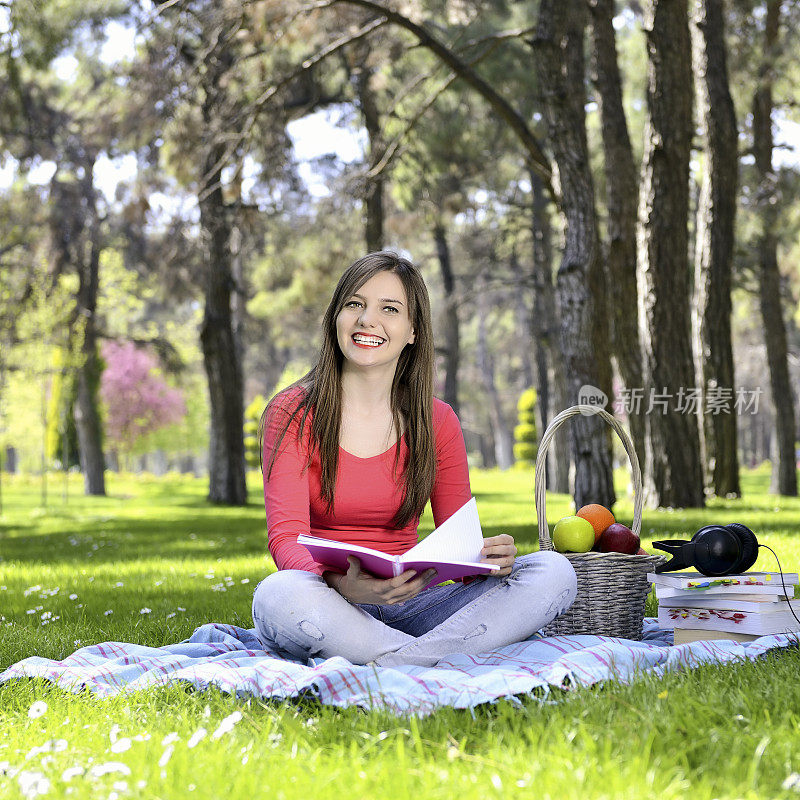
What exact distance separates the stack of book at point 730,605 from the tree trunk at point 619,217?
7327mm

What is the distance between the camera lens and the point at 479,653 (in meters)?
3.20

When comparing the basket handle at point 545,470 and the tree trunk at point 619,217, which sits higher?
the tree trunk at point 619,217

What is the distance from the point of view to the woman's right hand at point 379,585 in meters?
2.81

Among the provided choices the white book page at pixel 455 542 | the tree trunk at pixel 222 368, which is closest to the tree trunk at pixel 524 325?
the tree trunk at pixel 222 368

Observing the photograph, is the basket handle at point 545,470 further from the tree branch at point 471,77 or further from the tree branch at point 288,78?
the tree branch at point 288,78

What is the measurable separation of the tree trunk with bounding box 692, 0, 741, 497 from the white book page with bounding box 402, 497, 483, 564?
8802 mm

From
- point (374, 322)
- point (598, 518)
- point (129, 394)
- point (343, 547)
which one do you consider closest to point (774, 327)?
point (598, 518)

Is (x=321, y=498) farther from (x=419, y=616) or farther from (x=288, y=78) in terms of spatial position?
(x=288, y=78)

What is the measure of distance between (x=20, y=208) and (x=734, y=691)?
18.0m

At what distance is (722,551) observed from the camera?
3400 mm

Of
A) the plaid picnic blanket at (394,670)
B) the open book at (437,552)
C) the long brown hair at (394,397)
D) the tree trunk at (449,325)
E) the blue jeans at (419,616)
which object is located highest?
the tree trunk at (449,325)

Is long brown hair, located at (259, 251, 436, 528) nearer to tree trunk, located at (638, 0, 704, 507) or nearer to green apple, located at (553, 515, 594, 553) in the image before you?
green apple, located at (553, 515, 594, 553)

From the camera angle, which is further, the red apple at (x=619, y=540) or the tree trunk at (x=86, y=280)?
the tree trunk at (x=86, y=280)

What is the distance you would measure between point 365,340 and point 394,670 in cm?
123
